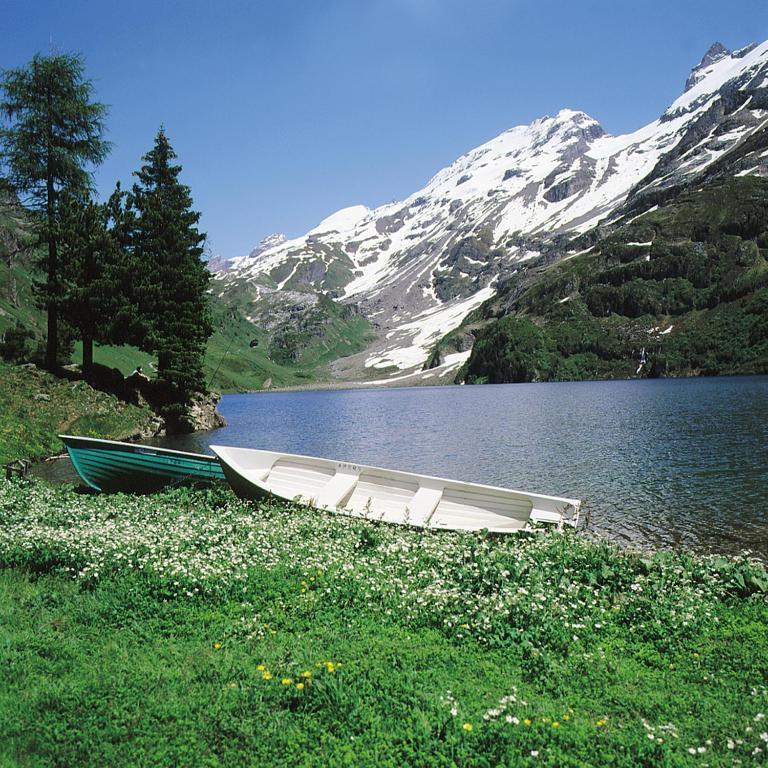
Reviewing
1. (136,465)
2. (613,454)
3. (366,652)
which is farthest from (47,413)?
(613,454)

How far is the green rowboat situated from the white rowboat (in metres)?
1.59

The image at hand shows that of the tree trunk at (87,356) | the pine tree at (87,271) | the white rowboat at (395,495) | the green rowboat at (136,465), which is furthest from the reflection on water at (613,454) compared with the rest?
the green rowboat at (136,465)

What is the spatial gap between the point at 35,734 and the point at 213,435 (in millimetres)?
49790

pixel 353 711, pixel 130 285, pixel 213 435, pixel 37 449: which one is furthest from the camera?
pixel 213 435

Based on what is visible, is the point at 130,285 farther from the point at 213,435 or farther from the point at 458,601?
the point at 458,601

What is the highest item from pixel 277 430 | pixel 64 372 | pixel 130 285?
pixel 130 285

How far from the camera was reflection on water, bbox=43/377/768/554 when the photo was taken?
887 inches

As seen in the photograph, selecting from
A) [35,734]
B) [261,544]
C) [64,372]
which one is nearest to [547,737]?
[35,734]

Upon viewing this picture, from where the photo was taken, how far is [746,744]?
635cm

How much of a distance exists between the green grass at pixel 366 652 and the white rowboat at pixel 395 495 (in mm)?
3892

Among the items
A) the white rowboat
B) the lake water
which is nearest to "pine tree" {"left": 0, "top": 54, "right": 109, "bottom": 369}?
the lake water

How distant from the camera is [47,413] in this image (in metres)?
36.1

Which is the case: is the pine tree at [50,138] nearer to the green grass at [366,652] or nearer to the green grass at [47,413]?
the green grass at [47,413]

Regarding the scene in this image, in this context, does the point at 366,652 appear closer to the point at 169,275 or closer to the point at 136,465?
the point at 136,465
